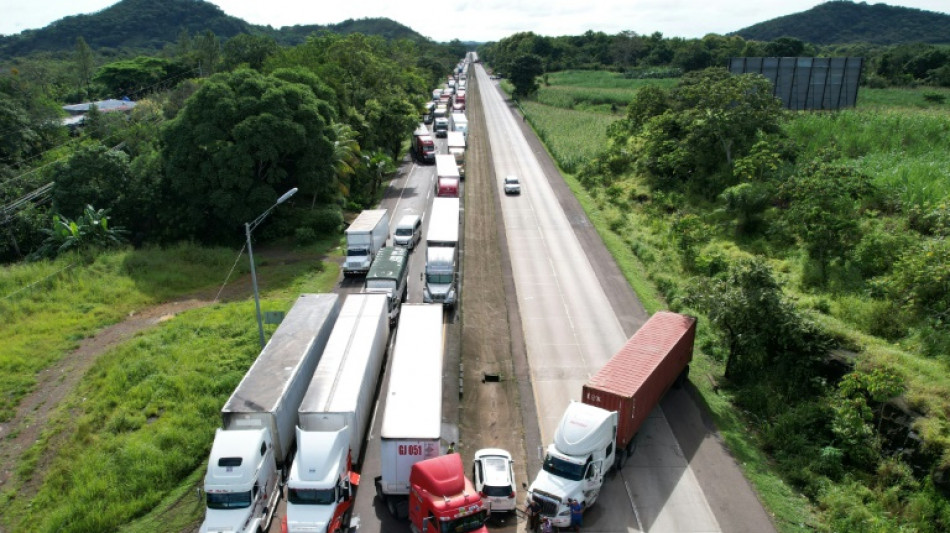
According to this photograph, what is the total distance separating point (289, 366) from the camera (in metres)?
22.7

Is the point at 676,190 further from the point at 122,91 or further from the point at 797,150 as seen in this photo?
the point at 122,91

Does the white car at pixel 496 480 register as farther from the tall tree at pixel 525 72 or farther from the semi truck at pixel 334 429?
the tall tree at pixel 525 72

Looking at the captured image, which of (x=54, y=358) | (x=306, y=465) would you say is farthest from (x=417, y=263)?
(x=306, y=465)

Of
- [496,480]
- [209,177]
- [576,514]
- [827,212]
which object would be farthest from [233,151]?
[827,212]

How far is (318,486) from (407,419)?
3.54 m

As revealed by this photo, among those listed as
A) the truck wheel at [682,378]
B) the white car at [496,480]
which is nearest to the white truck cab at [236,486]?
the white car at [496,480]

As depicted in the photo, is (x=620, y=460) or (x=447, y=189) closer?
(x=620, y=460)

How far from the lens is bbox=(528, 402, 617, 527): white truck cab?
19.0 metres

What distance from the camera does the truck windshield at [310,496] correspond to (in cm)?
1806

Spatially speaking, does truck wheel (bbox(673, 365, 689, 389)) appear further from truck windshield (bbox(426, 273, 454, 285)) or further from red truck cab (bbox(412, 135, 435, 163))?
red truck cab (bbox(412, 135, 435, 163))

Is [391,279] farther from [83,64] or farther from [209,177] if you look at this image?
[83,64]

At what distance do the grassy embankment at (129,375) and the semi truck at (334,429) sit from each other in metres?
4.61

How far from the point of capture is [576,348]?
30.5 m

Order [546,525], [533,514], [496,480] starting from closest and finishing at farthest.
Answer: [546,525], [533,514], [496,480]
